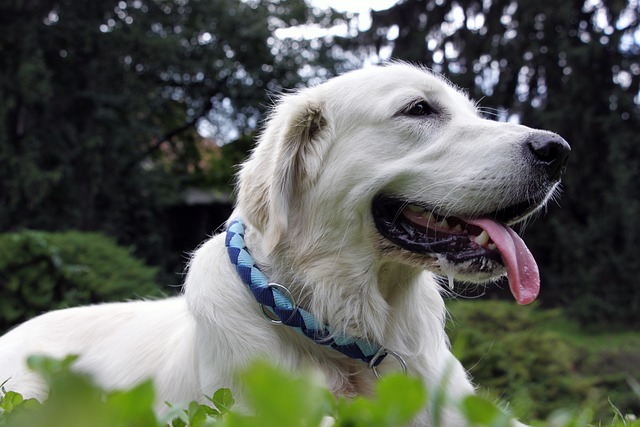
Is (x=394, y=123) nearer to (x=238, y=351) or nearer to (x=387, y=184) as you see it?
(x=387, y=184)

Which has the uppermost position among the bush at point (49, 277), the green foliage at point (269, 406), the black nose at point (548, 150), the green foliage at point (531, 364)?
the green foliage at point (269, 406)

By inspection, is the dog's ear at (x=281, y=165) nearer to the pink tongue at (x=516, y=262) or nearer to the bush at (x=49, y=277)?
the pink tongue at (x=516, y=262)

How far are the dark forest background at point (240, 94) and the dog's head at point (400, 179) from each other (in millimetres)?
9550

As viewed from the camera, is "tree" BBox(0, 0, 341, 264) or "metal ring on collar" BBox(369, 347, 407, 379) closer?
"metal ring on collar" BBox(369, 347, 407, 379)

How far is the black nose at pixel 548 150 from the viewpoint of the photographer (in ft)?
7.97

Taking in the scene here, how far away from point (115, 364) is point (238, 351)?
87 cm

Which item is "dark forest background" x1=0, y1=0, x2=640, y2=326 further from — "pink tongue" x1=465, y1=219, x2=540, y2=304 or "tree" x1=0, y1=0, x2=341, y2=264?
"pink tongue" x1=465, y1=219, x2=540, y2=304

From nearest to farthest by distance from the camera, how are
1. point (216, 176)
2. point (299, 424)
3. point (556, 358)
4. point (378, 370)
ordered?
point (299, 424), point (378, 370), point (556, 358), point (216, 176)

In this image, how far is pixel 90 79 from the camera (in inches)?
617

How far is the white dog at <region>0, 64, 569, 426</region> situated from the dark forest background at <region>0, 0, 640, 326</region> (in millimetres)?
9533

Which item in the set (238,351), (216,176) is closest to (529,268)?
(238,351)

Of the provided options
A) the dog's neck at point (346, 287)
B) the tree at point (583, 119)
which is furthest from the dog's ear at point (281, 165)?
the tree at point (583, 119)

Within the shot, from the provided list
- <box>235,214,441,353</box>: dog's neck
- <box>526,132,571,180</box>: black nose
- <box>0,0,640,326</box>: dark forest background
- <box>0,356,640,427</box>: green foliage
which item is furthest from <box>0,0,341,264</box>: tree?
<box>0,356,640,427</box>: green foliage

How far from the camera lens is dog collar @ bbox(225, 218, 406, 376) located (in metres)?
2.29
